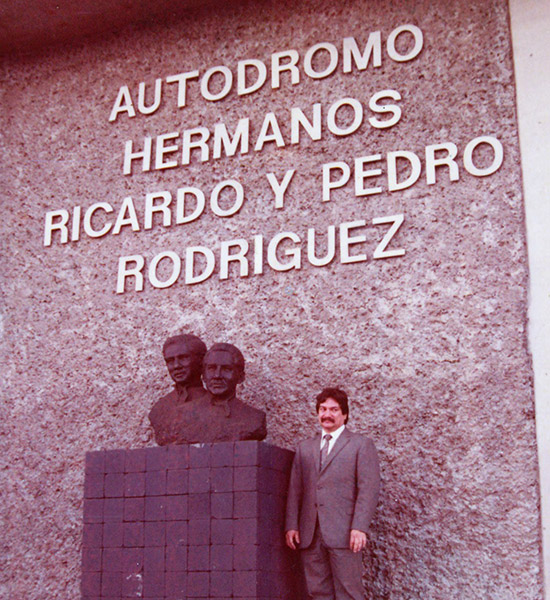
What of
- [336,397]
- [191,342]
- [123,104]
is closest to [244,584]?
[336,397]

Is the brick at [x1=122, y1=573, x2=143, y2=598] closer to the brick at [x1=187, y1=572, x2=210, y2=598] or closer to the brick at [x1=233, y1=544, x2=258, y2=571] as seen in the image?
the brick at [x1=187, y1=572, x2=210, y2=598]

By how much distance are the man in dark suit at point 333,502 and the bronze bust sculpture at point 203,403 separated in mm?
386

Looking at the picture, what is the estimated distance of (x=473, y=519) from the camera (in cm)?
543

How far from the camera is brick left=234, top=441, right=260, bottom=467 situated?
511 centimetres

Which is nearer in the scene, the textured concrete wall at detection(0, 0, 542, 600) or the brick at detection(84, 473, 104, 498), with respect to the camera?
the brick at detection(84, 473, 104, 498)

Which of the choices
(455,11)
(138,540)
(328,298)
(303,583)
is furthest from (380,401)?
(455,11)

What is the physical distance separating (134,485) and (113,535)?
291mm

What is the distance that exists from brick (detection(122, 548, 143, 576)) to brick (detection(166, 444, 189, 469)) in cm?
48

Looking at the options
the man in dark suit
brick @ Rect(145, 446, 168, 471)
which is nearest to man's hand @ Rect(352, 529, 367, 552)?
the man in dark suit

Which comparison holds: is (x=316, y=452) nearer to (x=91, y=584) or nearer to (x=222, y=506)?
(x=222, y=506)

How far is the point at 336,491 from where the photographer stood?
521 centimetres

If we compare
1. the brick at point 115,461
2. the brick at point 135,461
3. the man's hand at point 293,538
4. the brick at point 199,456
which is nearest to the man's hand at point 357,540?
the man's hand at point 293,538

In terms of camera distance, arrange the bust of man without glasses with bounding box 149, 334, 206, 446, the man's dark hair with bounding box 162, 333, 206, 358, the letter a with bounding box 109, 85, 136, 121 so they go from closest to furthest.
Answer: the bust of man without glasses with bounding box 149, 334, 206, 446
the man's dark hair with bounding box 162, 333, 206, 358
the letter a with bounding box 109, 85, 136, 121

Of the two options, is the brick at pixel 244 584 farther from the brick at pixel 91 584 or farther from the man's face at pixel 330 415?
the man's face at pixel 330 415
